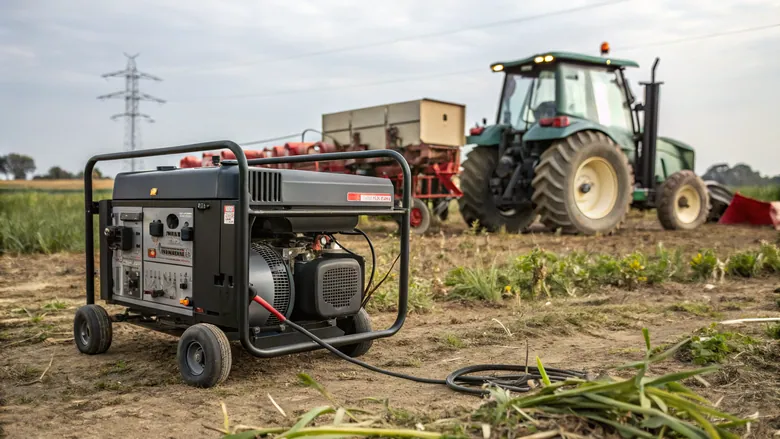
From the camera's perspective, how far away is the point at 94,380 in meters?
3.39

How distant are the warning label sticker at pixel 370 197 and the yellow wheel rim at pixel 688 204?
8.52 meters

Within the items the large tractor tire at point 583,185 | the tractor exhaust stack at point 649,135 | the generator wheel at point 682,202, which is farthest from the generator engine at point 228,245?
the generator wheel at point 682,202

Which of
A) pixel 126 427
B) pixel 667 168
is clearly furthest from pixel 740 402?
pixel 667 168

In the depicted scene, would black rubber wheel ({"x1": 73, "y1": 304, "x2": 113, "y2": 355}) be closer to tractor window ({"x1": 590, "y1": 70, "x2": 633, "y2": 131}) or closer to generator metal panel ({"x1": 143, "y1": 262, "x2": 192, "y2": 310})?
generator metal panel ({"x1": 143, "y1": 262, "x2": 192, "y2": 310})

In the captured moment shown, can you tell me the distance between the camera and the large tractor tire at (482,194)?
1072cm

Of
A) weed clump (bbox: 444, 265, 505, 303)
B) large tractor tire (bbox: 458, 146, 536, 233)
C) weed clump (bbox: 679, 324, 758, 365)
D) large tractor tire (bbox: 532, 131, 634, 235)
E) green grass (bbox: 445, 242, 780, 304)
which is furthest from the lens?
large tractor tire (bbox: 458, 146, 536, 233)

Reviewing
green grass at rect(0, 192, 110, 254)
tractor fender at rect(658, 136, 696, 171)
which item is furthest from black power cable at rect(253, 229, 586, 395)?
tractor fender at rect(658, 136, 696, 171)

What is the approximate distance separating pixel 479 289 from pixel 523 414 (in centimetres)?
334

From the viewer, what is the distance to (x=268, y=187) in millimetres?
3242

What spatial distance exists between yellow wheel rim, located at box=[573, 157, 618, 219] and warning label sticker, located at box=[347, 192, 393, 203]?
6.63 m

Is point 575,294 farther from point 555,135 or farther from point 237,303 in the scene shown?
point 555,135

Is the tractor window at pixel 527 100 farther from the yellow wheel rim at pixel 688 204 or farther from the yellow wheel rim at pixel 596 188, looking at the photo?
the yellow wheel rim at pixel 688 204

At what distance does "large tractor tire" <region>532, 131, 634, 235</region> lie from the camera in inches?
368

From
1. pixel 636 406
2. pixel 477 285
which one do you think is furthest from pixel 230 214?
pixel 477 285
